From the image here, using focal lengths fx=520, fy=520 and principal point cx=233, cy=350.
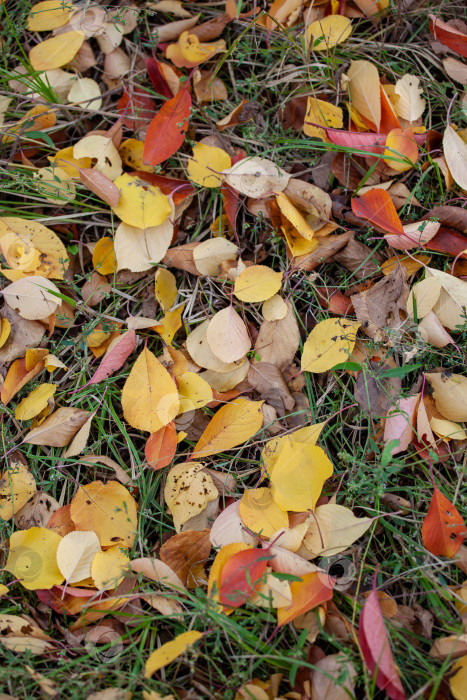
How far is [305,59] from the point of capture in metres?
1.48

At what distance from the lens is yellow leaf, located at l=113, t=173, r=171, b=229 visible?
4.52 ft

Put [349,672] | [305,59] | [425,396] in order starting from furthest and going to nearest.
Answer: [305,59] → [425,396] → [349,672]

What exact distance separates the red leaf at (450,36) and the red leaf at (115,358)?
1.19 metres

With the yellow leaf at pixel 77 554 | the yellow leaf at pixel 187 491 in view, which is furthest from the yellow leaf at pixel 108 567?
the yellow leaf at pixel 187 491

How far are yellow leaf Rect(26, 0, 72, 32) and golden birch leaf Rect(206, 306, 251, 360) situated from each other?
1.06m

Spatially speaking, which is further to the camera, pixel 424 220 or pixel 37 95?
pixel 37 95

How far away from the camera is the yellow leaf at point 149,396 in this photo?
4.05 ft

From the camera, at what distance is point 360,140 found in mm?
1373

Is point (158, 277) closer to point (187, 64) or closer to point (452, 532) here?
point (187, 64)

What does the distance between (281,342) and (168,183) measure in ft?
1.82

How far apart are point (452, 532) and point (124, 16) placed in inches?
66.4

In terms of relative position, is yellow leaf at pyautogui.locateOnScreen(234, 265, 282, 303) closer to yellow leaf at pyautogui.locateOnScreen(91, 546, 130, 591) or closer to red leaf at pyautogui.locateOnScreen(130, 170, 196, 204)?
red leaf at pyautogui.locateOnScreen(130, 170, 196, 204)

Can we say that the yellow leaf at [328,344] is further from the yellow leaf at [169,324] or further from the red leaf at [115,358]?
the red leaf at [115,358]

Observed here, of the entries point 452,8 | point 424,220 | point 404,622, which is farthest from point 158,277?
point 452,8
